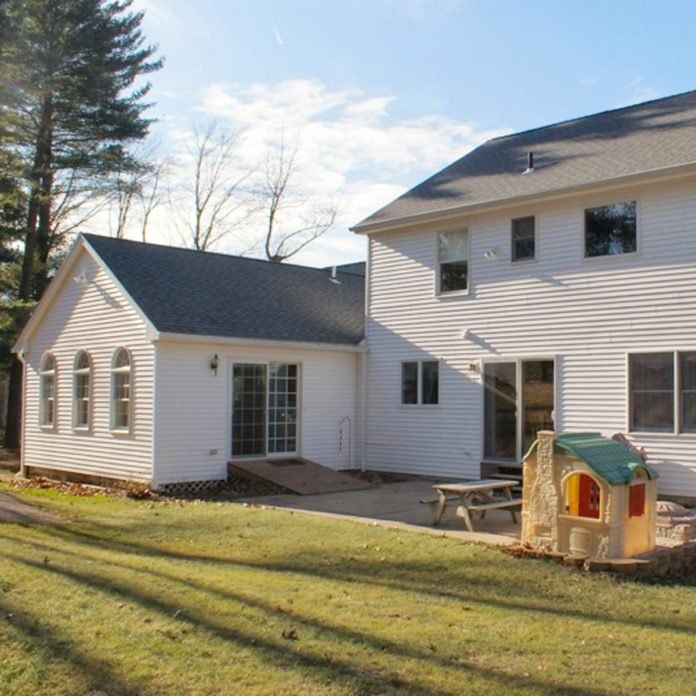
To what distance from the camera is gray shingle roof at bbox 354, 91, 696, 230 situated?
45.3 ft

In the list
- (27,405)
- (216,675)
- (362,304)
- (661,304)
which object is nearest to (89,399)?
(27,405)

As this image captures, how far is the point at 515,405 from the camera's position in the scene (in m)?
Answer: 15.0

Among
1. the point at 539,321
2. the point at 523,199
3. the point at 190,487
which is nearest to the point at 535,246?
the point at 523,199

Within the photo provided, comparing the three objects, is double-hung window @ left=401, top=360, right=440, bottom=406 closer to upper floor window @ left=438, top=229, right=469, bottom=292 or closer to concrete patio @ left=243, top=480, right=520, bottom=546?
upper floor window @ left=438, top=229, right=469, bottom=292

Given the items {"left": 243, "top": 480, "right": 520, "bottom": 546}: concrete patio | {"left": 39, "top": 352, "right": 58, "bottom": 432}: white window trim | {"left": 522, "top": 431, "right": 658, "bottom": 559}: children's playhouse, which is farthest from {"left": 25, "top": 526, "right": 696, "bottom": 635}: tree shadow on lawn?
{"left": 39, "top": 352, "right": 58, "bottom": 432}: white window trim

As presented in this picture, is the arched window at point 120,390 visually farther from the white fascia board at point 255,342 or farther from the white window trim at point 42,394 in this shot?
the white window trim at point 42,394

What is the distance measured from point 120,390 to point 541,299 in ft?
27.1

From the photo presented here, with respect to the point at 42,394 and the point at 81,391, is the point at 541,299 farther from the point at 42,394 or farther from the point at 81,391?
the point at 42,394

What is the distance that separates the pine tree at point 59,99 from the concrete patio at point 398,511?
1423cm

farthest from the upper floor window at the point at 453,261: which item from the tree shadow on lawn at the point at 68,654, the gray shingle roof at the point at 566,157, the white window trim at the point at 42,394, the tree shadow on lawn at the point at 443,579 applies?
the tree shadow on lawn at the point at 68,654

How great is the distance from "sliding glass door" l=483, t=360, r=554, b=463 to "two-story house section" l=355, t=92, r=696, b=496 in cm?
3

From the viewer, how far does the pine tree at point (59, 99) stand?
83.0ft

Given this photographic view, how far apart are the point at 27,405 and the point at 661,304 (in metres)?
14.1

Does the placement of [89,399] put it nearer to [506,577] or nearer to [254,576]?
[254,576]
